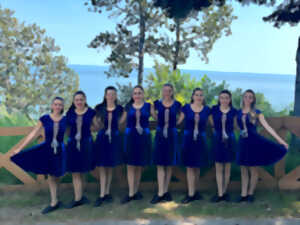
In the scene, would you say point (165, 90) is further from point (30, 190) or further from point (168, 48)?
point (168, 48)

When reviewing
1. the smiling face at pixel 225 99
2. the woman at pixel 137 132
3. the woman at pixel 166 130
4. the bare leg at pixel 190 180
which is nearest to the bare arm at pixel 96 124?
the woman at pixel 137 132

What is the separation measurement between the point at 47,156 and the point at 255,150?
2978 millimetres

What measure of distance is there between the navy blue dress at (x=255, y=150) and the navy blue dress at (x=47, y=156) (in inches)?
101

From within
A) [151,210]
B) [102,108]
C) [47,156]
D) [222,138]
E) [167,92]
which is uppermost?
[167,92]

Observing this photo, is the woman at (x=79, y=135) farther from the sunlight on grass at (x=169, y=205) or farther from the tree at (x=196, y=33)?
the tree at (x=196, y=33)

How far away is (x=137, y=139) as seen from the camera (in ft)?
15.0

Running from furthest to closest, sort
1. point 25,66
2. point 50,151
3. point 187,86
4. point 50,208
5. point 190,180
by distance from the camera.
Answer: point 25,66 → point 187,86 → point 190,180 → point 50,208 → point 50,151

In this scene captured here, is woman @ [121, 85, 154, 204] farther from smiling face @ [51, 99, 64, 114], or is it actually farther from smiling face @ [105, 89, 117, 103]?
smiling face @ [51, 99, 64, 114]

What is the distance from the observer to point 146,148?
4.60m

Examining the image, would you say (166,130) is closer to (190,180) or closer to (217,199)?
(190,180)

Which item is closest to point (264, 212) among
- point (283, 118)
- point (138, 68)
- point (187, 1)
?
point (283, 118)

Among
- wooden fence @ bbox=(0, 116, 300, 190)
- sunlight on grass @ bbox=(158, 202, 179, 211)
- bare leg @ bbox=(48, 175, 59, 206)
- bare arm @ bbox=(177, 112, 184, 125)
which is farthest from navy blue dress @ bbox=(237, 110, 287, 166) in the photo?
bare leg @ bbox=(48, 175, 59, 206)

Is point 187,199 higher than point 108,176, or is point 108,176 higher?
point 108,176

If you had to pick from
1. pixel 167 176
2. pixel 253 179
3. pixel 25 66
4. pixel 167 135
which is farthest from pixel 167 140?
pixel 25 66
